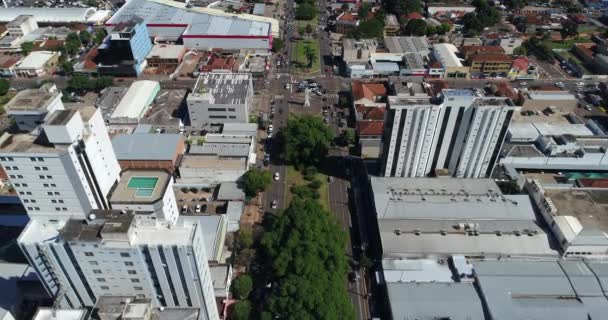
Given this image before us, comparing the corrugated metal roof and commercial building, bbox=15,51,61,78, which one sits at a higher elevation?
the corrugated metal roof

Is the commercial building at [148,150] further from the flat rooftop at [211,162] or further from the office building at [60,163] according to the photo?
the office building at [60,163]

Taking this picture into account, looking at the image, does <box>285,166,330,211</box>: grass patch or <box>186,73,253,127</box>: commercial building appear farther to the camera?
<box>186,73,253,127</box>: commercial building

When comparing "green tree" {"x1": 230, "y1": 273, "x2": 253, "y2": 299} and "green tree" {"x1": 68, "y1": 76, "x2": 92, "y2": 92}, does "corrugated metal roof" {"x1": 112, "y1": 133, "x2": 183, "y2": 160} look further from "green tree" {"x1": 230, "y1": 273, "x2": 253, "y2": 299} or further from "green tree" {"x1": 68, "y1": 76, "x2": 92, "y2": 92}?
"green tree" {"x1": 68, "y1": 76, "x2": 92, "y2": 92}

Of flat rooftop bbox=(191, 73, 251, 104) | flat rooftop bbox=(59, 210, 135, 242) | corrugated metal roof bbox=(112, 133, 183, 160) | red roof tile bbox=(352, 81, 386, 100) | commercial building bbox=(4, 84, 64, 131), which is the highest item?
commercial building bbox=(4, 84, 64, 131)

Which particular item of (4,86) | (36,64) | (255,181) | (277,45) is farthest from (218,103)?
(36,64)

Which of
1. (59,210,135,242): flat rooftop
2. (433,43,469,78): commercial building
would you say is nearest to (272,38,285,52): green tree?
(433,43,469,78): commercial building

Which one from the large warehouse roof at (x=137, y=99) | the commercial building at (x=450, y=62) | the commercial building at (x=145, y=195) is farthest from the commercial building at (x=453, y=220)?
the large warehouse roof at (x=137, y=99)

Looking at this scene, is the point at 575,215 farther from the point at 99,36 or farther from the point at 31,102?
the point at 99,36
